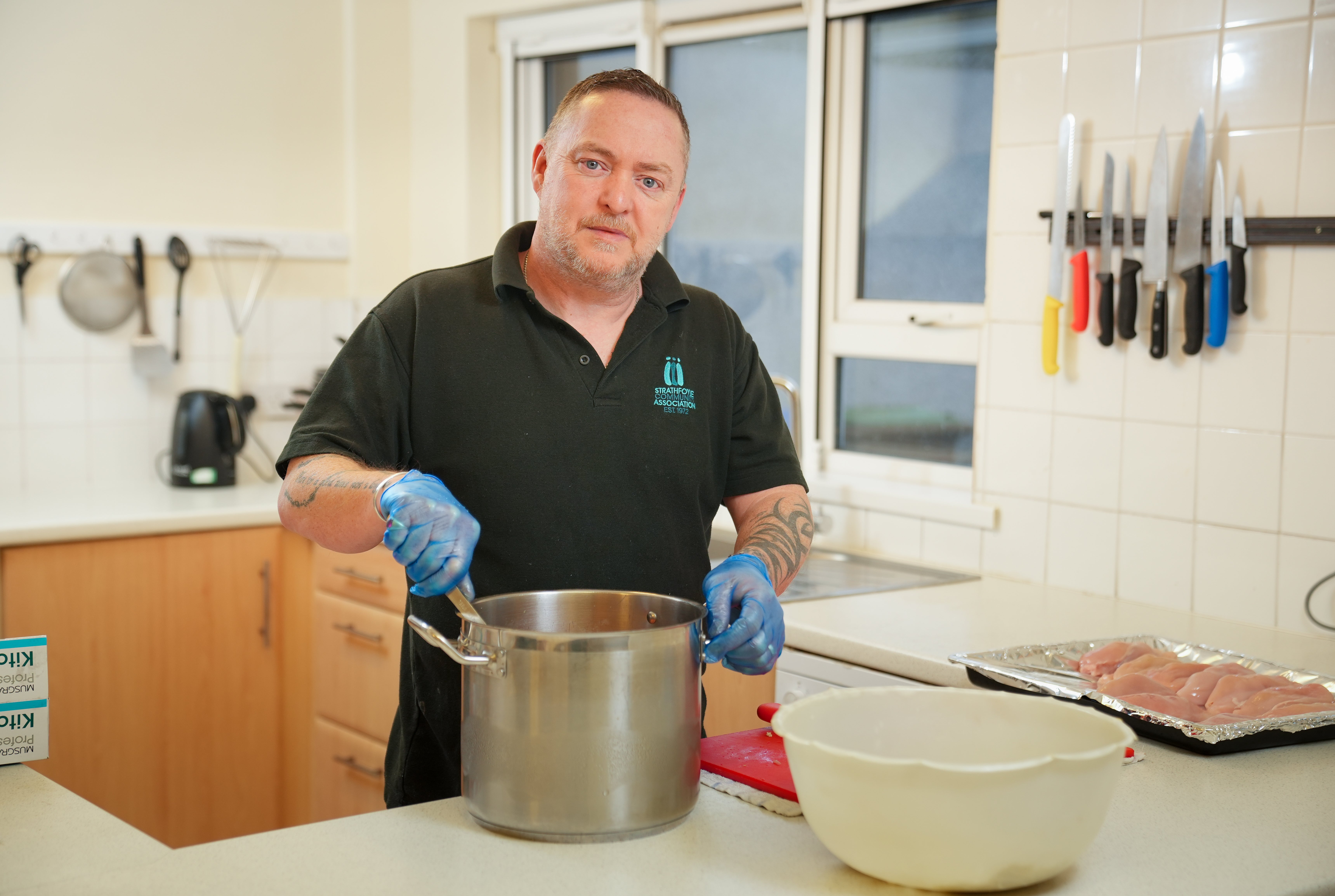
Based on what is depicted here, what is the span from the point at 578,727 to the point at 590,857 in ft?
0.36

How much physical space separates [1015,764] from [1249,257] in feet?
4.42

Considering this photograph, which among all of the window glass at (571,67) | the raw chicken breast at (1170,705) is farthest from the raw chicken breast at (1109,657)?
the window glass at (571,67)

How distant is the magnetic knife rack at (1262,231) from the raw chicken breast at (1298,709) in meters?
0.80

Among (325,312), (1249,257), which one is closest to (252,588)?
(325,312)

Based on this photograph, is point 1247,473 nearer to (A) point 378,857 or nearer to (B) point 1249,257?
(B) point 1249,257

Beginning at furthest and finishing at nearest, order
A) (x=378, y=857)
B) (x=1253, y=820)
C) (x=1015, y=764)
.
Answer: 1. (x=1253, y=820)
2. (x=378, y=857)
3. (x=1015, y=764)

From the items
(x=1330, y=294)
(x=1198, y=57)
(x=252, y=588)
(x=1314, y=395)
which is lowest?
(x=252, y=588)

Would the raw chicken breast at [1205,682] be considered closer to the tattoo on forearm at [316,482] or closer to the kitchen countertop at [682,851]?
the kitchen countertop at [682,851]

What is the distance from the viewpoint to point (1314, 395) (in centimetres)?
189

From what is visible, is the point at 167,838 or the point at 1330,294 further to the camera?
the point at 167,838

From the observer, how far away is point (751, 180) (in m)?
2.97

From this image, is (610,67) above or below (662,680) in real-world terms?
above

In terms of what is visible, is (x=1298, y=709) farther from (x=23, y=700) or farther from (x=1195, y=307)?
(x=23, y=700)

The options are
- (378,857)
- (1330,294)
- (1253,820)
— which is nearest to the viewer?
(378,857)
